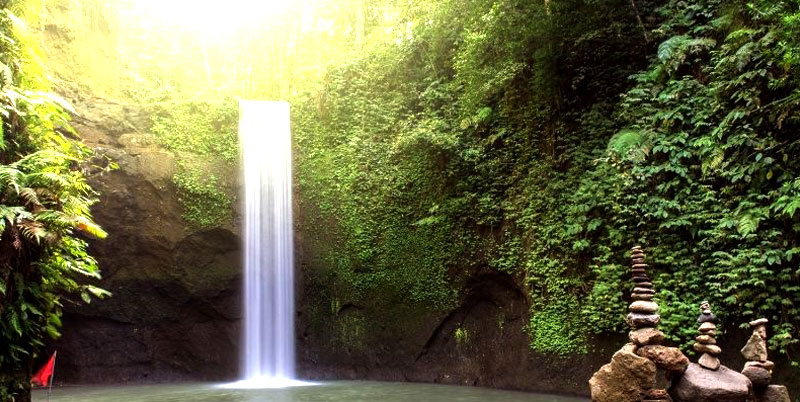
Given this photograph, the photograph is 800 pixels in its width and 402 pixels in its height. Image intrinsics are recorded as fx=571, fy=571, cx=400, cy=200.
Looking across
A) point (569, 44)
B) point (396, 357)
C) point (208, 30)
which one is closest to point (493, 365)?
point (396, 357)

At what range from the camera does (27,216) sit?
6.00 meters

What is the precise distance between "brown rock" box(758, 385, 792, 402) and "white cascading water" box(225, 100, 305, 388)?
9154mm

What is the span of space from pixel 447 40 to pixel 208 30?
11.0 meters

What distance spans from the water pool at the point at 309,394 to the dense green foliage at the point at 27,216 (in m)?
4.12

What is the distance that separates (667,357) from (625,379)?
49cm

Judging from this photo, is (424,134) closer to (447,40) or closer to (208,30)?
(447,40)

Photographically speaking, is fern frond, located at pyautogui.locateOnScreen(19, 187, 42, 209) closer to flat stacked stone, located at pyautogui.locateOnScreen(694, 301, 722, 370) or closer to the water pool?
the water pool

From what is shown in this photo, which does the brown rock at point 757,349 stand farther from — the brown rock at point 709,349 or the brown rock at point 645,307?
the brown rock at point 645,307

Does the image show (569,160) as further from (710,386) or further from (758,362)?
(710,386)

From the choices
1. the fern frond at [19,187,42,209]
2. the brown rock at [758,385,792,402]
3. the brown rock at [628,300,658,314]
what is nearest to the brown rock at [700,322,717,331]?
the brown rock at [628,300,658,314]

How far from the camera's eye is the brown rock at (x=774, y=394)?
20.3ft

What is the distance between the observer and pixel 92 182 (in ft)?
43.4

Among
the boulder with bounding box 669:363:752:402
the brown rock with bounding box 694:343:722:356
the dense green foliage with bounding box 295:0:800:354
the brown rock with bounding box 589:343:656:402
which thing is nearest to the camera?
the boulder with bounding box 669:363:752:402

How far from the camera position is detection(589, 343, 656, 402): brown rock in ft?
19.5
